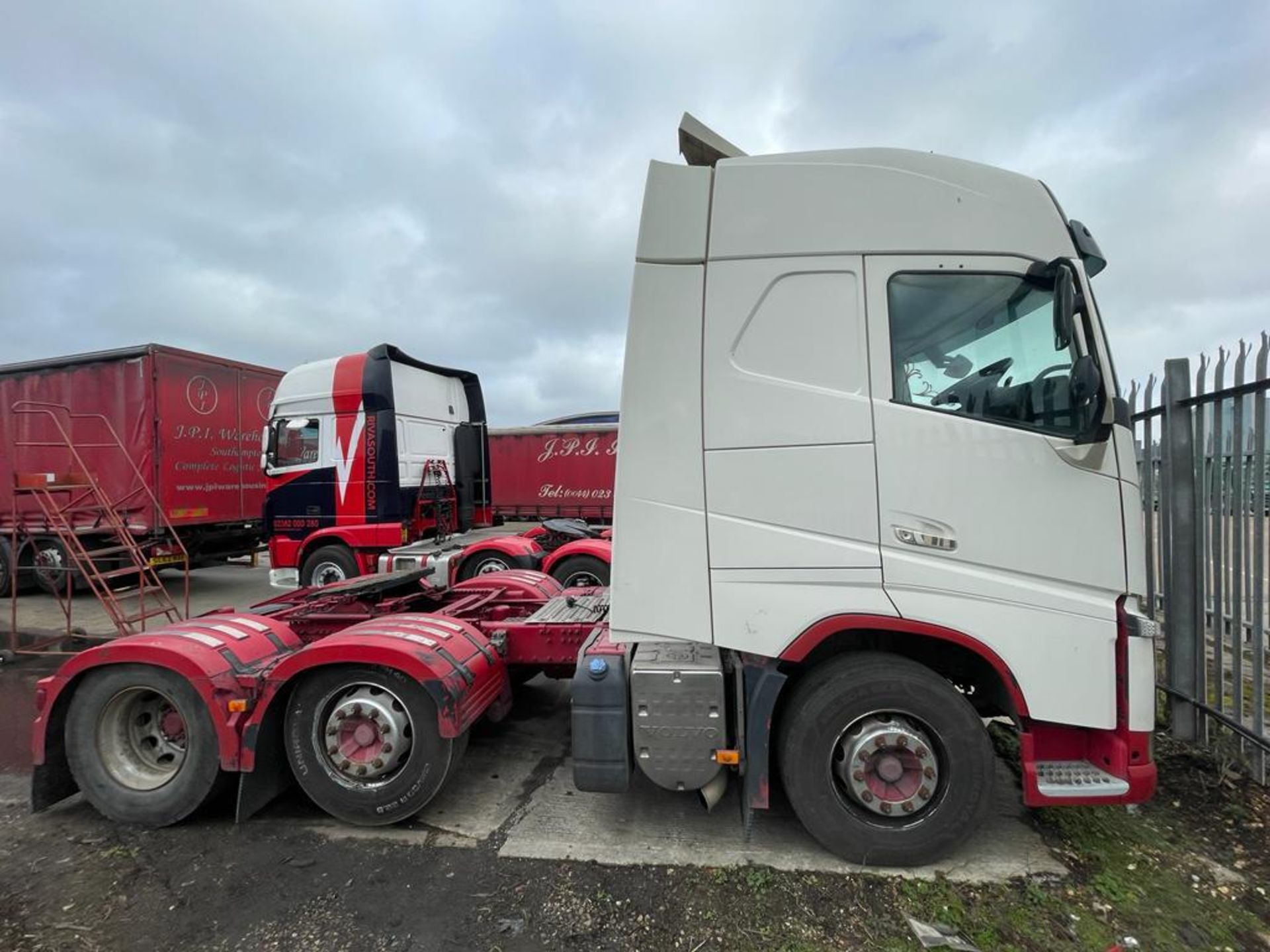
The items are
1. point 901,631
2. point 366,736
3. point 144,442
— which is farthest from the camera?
point 144,442

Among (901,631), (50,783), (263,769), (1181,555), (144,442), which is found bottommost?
(50,783)

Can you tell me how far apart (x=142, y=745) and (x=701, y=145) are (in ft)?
14.7

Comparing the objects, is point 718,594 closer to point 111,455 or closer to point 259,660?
point 259,660

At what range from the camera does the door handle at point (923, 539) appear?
2699 mm

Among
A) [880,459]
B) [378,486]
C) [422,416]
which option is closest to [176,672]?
[880,459]

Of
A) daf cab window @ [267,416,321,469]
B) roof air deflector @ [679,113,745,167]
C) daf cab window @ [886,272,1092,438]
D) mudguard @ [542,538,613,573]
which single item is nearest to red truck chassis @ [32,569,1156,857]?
daf cab window @ [886,272,1092,438]

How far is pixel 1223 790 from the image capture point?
11.3ft

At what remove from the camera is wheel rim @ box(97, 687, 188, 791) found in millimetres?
3369

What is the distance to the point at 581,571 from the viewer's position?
7383 millimetres

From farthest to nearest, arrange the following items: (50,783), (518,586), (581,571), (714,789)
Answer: (581,571), (518,586), (50,783), (714,789)

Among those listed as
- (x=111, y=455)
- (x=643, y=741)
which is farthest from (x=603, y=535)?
(x=111, y=455)

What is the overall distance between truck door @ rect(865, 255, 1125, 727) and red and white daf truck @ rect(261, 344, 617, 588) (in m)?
4.84

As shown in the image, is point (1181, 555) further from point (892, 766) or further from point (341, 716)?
point (341, 716)

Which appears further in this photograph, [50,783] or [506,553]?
[506,553]
